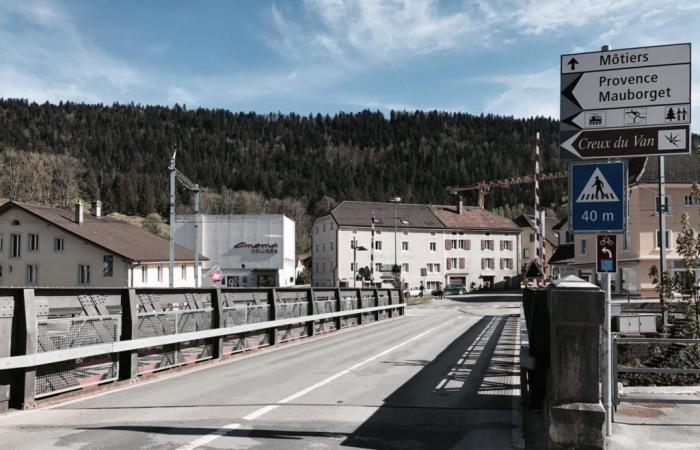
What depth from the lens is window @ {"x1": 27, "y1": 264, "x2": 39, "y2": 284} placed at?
54422 mm

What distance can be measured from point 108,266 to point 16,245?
375 inches

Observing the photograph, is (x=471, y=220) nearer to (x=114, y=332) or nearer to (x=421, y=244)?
(x=421, y=244)

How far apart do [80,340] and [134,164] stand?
177 m

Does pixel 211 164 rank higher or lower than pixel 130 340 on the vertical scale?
higher

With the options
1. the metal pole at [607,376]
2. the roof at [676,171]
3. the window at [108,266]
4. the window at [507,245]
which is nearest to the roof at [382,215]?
the window at [507,245]

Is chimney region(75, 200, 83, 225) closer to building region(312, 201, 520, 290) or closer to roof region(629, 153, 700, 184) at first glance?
building region(312, 201, 520, 290)

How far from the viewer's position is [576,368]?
5934mm

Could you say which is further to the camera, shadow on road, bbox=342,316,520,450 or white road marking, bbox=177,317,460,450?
shadow on road, bbox=342,316,520,450

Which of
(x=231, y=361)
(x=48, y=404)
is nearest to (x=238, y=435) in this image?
(x=48, y=404)

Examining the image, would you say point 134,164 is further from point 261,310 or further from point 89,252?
point 261,310

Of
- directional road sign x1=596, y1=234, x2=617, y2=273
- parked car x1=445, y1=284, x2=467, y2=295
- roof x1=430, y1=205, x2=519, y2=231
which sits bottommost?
parked car x1=445, y1=284, x2=467, y2=295

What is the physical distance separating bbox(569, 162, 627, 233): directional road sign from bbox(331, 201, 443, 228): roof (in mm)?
84849

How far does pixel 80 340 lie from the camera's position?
9.63m

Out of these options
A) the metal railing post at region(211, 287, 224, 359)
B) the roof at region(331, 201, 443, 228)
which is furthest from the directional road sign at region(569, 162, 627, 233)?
the roof at region(331, 201, 443, 228)
